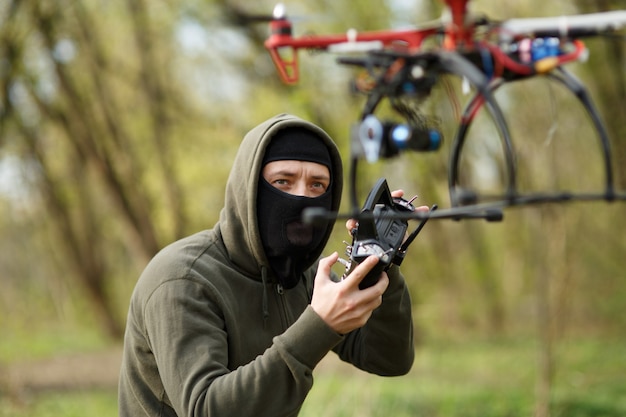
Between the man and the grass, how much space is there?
499 cm

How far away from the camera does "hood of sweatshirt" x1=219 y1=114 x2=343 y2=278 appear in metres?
2.50

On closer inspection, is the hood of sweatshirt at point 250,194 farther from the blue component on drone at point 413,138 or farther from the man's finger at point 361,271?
the blue component on drone at point 413,138

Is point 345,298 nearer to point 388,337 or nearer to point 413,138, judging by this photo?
point 388,337

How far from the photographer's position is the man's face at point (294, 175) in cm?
254

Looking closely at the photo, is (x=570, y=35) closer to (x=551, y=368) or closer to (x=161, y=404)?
(x=161, y=404)

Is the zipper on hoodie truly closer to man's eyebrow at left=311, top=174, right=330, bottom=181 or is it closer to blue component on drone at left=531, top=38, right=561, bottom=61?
man's eyebrow at left=311, top=174, right=330, bottom=181

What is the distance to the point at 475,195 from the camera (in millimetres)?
2012

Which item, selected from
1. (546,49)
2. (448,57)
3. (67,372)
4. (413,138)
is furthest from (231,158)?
(546,49)

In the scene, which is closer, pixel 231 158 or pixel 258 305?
pixel 258 305

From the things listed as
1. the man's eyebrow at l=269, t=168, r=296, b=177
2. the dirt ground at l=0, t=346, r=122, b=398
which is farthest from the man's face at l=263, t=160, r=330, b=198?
the dirt ground at l=0, t=346, r=122, b=398

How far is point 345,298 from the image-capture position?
221 cm

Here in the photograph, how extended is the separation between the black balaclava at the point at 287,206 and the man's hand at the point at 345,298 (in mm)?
329

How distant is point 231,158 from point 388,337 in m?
12.8

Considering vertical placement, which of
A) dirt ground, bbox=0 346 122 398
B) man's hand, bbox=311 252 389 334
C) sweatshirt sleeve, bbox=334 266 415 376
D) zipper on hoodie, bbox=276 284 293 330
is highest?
man's hand, bbox=311 252 389 334
